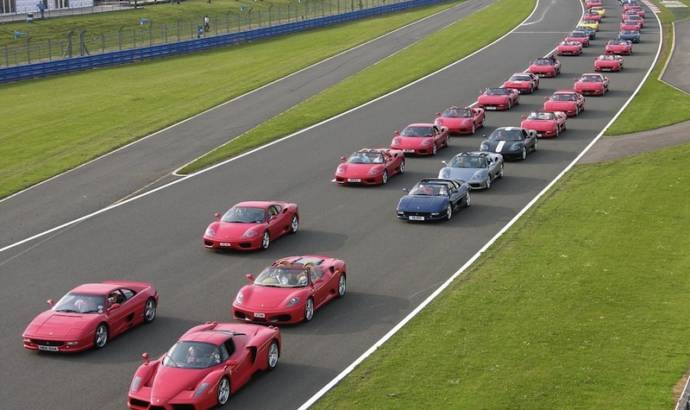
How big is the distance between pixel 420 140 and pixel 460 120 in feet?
17.3

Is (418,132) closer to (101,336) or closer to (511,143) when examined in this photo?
(511,143)

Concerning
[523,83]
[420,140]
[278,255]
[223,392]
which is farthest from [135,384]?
[523,83]

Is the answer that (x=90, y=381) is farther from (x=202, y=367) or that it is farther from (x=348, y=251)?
(x=348, y=251)

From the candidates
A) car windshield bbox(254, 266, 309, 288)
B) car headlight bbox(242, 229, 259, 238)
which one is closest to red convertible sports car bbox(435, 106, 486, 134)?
car headlight bbox(242, 229, 259, 238)

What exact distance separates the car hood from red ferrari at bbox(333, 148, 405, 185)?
4.88m

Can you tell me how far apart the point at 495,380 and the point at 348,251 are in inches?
461

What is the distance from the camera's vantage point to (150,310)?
92.2 feet

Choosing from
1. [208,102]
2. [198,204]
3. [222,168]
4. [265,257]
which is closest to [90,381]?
[265,257]

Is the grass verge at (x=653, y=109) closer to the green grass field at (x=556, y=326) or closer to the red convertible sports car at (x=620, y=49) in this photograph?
the red convertible sports car at (x=620, y=49)

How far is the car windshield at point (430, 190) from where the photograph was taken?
3847 centimetres

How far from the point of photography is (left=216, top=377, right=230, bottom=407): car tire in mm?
22344

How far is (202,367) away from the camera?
894 inches

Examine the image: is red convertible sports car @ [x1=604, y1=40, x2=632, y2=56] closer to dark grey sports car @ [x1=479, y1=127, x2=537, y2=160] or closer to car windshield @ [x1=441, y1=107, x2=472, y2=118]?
car windshield @ [x1=441, y1=107, x2=472, y2=118]

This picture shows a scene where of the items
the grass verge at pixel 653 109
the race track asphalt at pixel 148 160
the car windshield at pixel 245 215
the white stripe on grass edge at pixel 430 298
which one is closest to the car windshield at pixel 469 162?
the white stripe on grass edge at pixel 430 298
